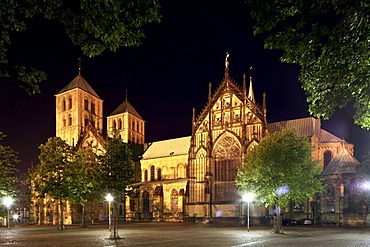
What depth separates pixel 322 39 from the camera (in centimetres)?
1179

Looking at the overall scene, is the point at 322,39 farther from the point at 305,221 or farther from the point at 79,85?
the point at 79,85

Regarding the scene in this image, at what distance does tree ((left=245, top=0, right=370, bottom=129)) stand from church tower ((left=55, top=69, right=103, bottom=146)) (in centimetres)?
8574

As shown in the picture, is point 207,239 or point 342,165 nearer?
point 207,239

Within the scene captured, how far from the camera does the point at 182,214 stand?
79875mm

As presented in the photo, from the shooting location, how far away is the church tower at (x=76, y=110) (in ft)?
324

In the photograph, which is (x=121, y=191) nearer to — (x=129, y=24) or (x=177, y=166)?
(x=129, y=24)

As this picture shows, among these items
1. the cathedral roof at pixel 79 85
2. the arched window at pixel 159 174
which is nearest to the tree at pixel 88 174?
the arched window at pixel 159 174

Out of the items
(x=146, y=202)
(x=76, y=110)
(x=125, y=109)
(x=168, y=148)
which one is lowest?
(x=146, y=202)

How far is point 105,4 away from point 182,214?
7290cm

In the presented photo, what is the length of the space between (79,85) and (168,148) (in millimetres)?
27383

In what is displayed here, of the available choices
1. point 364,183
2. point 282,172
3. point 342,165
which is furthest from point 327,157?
point 282,172

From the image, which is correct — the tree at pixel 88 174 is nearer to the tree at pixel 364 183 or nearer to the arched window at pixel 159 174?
the arched window at pixel 159 174

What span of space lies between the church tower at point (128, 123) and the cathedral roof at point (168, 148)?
13.8 meters

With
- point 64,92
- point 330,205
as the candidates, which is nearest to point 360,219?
point 330,205
